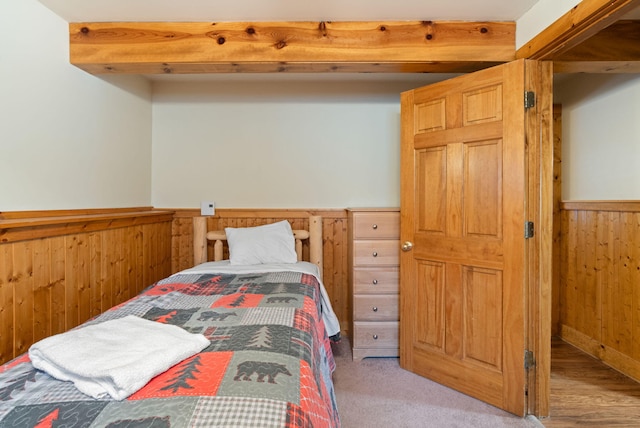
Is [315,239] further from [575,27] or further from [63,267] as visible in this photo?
[575,27]

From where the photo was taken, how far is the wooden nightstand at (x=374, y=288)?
2334 millimetres

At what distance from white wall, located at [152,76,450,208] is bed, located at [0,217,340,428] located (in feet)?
4.79

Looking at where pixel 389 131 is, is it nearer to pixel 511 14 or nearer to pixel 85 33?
pixel 511 14

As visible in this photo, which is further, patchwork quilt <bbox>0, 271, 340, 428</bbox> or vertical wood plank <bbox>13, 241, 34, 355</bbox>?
vertical wood plank <bbox>13, 241, 34, 355</bbox>

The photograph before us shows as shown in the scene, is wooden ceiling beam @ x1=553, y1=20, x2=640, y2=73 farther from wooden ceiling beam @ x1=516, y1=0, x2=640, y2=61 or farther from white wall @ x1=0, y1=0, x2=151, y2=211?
white wall @ x1=0, y1=0, x2=151, y2=211

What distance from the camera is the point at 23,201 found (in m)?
1.59

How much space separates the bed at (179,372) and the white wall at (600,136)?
2329mm

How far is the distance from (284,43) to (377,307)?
1841 millimetres

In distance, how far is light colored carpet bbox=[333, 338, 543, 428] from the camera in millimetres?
1676

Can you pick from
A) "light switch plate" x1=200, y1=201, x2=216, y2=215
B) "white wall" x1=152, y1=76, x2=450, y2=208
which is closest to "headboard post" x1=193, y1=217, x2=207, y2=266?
"light switch plate" x1=200, y1=201, x2=216, y2=215

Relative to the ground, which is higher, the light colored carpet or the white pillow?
the white pillow

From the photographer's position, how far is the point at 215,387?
84 centimetres

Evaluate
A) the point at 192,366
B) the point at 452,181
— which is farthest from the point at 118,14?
the point at 452,181

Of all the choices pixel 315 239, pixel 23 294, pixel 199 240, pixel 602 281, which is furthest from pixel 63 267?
pixel 602 281
